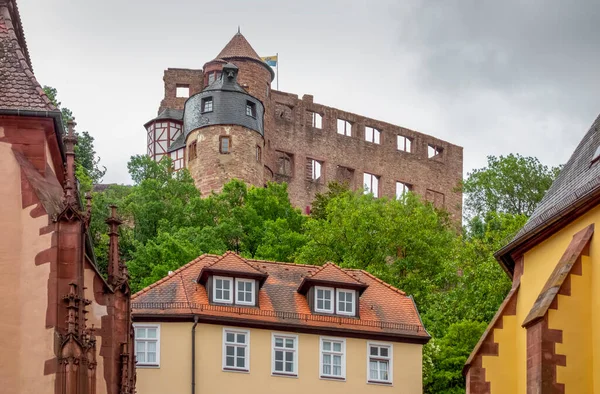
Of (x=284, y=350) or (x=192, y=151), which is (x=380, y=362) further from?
(x=192, y=151)

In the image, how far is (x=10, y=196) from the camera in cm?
2553

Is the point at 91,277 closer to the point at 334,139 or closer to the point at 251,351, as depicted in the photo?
the point at 251,351

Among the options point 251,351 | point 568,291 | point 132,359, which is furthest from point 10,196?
point 251,351

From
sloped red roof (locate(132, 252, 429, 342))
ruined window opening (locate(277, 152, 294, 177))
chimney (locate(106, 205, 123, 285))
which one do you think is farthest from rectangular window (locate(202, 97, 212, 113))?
chimney (locate(106, 205, 123, 285))

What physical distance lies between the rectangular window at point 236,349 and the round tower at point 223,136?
42025mm

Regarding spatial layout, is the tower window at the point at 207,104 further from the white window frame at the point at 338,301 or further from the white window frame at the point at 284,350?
the white window frame at the point at 284,350

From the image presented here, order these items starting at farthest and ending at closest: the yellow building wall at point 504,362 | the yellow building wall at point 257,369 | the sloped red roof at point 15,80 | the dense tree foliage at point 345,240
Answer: the dense tree foliage at point 345,240
the yellow building wall at point 257,369
the yellow building wall at point 504,362
the sloped red roof at point 15,80

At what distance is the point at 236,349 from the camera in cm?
4622

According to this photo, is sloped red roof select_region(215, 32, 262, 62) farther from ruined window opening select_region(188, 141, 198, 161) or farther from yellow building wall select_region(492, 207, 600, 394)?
yellow building wall select_region(492, 207, 600, 394)

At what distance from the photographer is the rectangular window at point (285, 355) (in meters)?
46.6

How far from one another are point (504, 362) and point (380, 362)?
841 inches

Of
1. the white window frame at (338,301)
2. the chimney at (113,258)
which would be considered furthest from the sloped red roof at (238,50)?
the chimney at (113,258)

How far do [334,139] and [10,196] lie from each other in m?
79.6

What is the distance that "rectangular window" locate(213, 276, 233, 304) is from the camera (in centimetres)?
Answer: 4706
